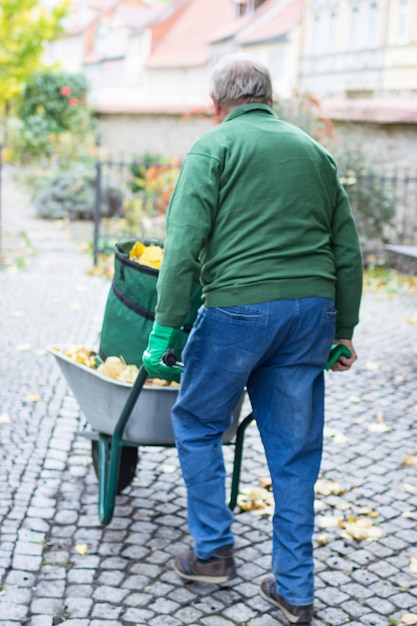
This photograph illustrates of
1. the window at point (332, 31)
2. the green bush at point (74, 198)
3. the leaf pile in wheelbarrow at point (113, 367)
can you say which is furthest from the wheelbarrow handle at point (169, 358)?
the window at point (332, 31)

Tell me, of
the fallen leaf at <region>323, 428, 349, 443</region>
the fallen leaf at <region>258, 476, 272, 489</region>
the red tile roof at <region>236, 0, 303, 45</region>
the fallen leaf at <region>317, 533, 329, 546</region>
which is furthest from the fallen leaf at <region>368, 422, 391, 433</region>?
the red tile roof at <region>236, 0, 303, 45</region>

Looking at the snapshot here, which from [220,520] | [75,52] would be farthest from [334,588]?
[75,52]

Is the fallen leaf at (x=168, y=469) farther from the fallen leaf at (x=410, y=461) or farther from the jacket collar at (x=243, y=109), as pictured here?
the jacket collar at (x=243, y=109)

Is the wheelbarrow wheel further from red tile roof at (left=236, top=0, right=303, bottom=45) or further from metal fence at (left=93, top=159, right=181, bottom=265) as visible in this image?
red tile roof at (left=236, top=0, right=303, bottom=45)

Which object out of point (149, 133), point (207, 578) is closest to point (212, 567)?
point (207, 578)

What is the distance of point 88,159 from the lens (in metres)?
17.9

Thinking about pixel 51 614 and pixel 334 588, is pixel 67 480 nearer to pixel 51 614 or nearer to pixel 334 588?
pixel 51 614

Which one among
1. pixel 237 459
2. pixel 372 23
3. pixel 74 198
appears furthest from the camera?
pixel 372 23

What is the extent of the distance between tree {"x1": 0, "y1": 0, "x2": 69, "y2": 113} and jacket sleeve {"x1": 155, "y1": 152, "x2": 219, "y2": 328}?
26381mm

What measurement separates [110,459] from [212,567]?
0.59 m

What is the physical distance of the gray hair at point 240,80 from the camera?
2820 millimetres

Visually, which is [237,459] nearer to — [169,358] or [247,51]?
[169,358]

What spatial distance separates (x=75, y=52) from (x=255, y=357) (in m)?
82.7

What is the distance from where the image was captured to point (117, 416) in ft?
10.8
